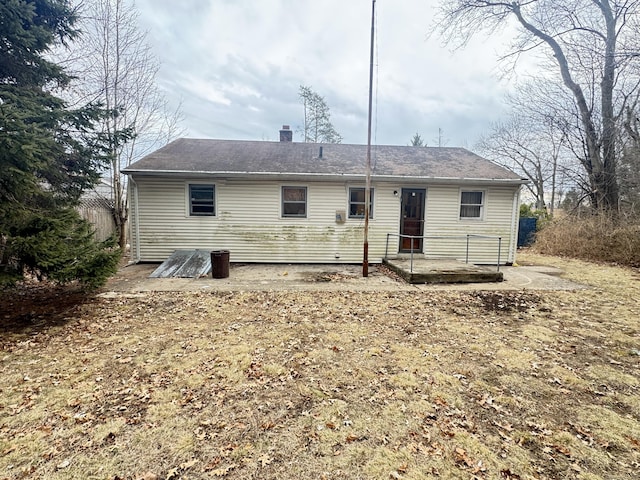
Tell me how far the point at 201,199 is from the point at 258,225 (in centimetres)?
184

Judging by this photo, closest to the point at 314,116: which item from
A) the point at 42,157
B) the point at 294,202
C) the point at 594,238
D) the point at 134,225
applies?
the point at 294,202

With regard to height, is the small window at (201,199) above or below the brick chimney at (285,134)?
below

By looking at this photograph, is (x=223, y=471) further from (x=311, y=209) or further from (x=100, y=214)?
(x=100, y=214)

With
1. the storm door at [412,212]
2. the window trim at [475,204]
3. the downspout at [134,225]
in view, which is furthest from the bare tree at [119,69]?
the window trim at [475,204]

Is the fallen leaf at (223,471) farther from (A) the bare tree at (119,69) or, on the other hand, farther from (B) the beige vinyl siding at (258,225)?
(A) the bare tree at (119,69)

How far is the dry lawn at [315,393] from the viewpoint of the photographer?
75.9 inches

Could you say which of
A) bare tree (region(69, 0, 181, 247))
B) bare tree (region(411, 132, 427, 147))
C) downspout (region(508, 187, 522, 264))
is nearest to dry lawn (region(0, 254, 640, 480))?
downspout (region(508, 187, 522, 264))

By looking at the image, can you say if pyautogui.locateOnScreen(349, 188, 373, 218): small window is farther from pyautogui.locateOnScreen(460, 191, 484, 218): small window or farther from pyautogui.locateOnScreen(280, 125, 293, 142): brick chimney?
pyautogui.locateOnScreen(280, 125, 293, 142): brick chimney

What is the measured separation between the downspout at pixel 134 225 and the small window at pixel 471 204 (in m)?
9.74

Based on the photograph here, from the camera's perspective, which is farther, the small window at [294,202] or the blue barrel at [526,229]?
the blue barrel at [526,229]

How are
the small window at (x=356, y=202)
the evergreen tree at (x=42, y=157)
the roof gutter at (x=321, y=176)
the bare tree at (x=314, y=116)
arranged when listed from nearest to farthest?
the evergreen tree at (x=42, y=157), the roof gutter at (x=321, y=176), the small window at (x=356, y=202), the bare tree at (x=314, y=116)

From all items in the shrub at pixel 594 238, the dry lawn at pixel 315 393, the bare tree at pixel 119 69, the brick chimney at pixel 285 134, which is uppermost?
the bare tree at pixel 119 69

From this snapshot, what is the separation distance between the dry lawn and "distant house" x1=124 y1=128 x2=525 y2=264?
13.9 ft

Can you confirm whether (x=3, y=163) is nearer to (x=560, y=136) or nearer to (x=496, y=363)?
(x=496, y=363)
